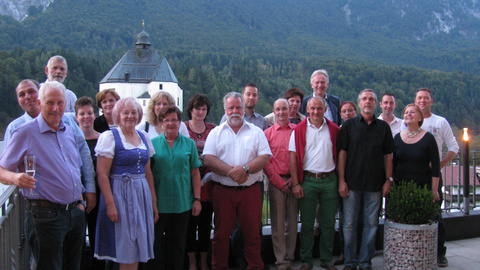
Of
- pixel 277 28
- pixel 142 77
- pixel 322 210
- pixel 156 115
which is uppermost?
pixel 277 28

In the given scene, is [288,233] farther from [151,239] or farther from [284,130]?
[151,239]

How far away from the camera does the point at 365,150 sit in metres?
4.44

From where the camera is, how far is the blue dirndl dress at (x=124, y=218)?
336 cm

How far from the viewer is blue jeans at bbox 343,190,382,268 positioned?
4449 millimetres

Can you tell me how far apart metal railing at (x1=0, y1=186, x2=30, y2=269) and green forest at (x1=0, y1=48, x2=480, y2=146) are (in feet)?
153

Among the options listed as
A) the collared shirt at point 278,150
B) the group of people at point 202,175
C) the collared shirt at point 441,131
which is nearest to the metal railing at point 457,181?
the collared shirt at point 441,131

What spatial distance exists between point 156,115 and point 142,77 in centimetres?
7722

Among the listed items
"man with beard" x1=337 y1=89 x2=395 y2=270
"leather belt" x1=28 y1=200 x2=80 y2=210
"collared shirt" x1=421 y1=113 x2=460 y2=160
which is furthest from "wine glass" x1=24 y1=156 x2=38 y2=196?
"collared shirt" x1=421 y1=113 x2=460 y2=160

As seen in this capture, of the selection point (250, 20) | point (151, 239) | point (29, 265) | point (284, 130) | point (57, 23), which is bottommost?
point (29, 265)

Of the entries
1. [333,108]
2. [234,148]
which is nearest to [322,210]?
[234,148]

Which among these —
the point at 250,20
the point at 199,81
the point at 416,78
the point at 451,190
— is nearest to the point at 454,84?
the point at 416,78

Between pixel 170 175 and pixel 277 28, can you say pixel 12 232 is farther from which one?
pixel 277 28

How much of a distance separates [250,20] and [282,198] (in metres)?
170

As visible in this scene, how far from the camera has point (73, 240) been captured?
316cm
